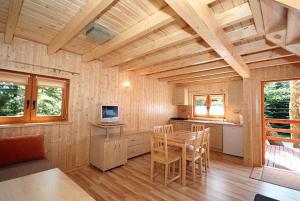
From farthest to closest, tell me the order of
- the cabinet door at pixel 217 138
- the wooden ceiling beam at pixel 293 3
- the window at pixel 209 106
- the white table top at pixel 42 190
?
the window at pixel 209 106 < the cabinet door at pixel 217 138 < the white table top at pixel 42 190 < the wooden ceiling beam at pixel 293 3

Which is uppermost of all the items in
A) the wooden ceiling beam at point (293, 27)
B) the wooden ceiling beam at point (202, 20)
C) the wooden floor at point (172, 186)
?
the wooden ceiling beam at point (202, 20)

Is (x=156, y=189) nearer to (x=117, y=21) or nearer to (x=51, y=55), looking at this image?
(x=117, y=21)

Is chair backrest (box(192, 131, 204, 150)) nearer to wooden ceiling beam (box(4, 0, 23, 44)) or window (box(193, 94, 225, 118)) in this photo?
window (box(193, 94, 225, 118))

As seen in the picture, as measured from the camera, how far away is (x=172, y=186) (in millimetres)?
2660

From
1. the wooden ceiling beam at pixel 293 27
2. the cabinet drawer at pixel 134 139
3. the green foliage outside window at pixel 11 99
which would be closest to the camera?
the wooden ceiling beam at pixel 293 27

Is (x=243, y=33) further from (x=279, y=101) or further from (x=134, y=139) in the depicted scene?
(x=279, y=101)

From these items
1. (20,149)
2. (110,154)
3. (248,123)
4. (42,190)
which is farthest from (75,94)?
(248,123)

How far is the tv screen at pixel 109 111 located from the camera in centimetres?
343

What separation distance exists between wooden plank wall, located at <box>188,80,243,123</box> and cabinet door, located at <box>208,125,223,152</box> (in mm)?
715

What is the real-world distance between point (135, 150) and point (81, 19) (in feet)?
10.8

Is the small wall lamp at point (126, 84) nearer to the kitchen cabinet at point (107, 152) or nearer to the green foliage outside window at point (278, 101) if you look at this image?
the kitchen cabinet at point (107, 152)

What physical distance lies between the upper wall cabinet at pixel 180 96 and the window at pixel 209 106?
468 mm

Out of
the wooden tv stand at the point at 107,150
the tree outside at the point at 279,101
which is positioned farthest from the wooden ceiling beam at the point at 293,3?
the tree outside at the point at 279,101

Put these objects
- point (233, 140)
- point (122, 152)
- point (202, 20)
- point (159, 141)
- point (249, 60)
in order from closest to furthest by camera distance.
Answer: point (202, 20) → point (159, 141) → point (249, 60) → point (122, 152) → point (233, 140)
